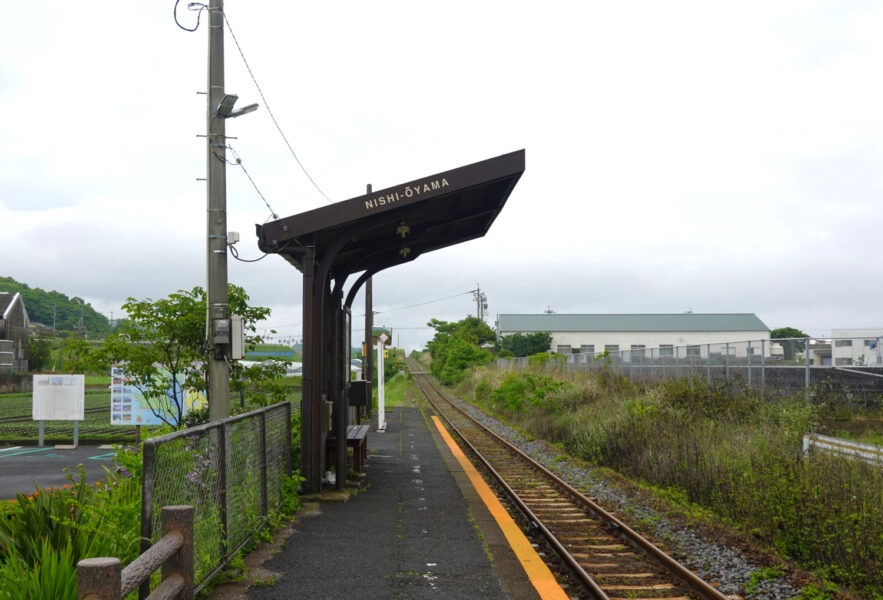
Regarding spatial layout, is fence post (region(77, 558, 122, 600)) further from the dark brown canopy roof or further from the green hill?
the green hill

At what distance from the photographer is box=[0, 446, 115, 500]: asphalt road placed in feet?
40.1

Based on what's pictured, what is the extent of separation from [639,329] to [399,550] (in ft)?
235

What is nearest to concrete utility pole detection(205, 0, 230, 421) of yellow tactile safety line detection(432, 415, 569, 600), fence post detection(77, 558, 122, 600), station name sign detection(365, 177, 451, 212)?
station name sign detection(365, 177, 451, 212)

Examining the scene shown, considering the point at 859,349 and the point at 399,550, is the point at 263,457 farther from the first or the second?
the point at 859,349

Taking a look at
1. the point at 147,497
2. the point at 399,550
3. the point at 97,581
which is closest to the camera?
the point at 97,581

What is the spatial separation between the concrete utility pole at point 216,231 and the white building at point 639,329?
66.0 m

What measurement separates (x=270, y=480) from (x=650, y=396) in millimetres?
9530

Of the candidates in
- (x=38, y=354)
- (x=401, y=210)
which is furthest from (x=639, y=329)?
(x=401, y=210)

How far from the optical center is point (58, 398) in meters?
17.4

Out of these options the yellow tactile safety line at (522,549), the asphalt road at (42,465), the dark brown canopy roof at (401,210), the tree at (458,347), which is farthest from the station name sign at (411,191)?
the tree at (458,347)

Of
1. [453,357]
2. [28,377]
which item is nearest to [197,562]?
[28,377]

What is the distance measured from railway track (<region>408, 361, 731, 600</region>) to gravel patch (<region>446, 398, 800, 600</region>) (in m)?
0.30

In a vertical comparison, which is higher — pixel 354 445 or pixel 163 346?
pixel 163 346

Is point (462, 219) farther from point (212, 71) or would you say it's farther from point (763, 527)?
point (763, 527)
